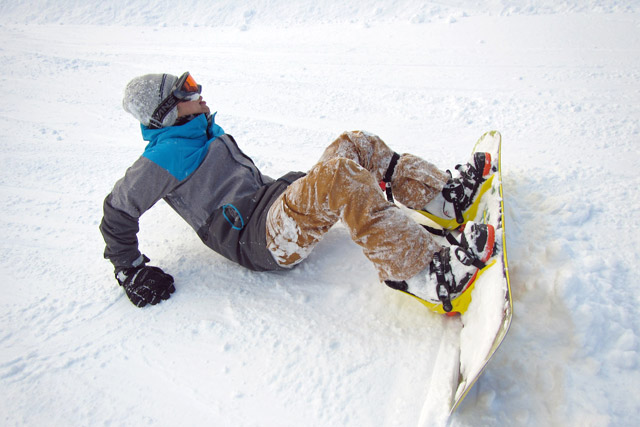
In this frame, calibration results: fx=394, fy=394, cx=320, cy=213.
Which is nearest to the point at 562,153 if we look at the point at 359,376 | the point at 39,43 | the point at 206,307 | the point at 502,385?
the point at 502,385

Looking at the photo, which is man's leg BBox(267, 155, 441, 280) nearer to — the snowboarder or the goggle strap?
the snowboarder

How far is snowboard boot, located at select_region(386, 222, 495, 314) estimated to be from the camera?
4.81 ft

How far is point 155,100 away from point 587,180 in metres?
2.41

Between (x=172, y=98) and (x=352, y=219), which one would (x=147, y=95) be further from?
(x=352, y=219)

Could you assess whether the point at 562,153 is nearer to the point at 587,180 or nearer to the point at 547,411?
the point at 587,180

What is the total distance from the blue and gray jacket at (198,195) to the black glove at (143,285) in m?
0.06

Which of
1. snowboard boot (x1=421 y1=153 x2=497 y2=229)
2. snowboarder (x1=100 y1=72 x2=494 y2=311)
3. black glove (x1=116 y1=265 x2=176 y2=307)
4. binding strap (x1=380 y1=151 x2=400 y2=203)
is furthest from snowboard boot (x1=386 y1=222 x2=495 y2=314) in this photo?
black glove (x1=116 y1=265 x2=176 y2=307)

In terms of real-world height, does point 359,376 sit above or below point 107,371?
above

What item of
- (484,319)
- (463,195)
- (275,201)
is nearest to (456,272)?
(484,319)

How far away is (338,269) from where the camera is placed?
2.02 m

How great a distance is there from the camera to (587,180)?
2.27m

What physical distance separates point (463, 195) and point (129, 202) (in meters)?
1.62

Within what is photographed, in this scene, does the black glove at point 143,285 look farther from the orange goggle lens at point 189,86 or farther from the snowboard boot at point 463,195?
the snowboard boot at point 463,195

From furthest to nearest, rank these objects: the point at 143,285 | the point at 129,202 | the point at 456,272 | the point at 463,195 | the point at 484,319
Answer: the point at 463,195 → the point at 143,285 → the point at 129,202 → the point at 456,272 → the point at 484,319
